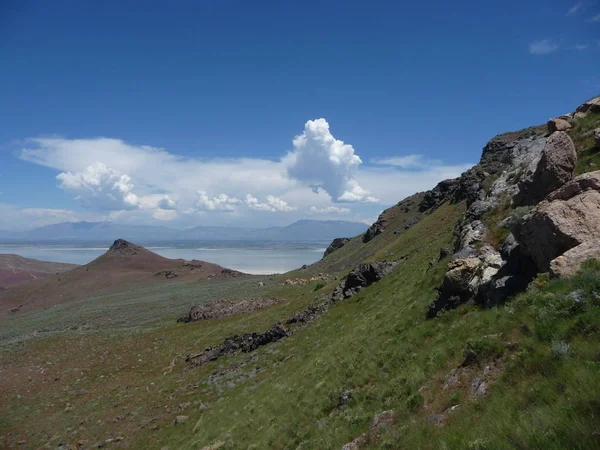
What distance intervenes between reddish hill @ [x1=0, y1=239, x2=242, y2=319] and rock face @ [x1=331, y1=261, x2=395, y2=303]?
252 feet

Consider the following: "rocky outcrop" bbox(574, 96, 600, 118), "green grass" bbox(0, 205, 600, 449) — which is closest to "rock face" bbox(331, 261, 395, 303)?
"green grass" bbox(0, 205, 600, 449)

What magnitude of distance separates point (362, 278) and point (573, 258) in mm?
25261

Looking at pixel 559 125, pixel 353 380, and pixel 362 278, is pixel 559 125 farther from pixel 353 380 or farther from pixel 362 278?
pixel 362 278

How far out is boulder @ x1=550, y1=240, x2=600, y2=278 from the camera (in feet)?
33.7

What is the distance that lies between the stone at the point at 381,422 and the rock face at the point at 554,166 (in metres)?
10.9

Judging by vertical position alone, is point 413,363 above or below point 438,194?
below

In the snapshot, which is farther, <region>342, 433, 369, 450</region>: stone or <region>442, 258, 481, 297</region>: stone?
<region>442, 258, 481, 297</region>: stone

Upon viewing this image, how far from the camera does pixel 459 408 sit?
8922mm

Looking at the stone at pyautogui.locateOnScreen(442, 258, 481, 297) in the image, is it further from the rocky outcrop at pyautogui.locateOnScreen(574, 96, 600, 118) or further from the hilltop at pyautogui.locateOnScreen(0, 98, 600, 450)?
the rocky outcrop at pyautogui.locateOnScreen(574, 96, 600, 118)

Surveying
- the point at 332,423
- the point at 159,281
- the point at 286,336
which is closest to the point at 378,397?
the point at 332,423

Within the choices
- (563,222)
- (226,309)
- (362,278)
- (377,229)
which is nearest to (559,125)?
(563,222)

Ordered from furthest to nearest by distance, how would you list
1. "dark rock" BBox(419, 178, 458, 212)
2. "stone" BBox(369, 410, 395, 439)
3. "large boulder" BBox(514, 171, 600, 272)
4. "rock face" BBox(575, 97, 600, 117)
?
"dark rock" BBox(419, 178, 458, 212)
"rock face" BBox(575, 97, 600, 117)
"large boulder" BBox(514, 171, 600, 272)
"stone" BBox(369, 410, 395, 439)

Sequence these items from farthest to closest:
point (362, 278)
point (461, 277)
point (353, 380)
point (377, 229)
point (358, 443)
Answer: point (377, 229) < point (362, 278) < point (461, 277) < point (353, 380) < point (358, 443)

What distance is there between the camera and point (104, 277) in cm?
11731
